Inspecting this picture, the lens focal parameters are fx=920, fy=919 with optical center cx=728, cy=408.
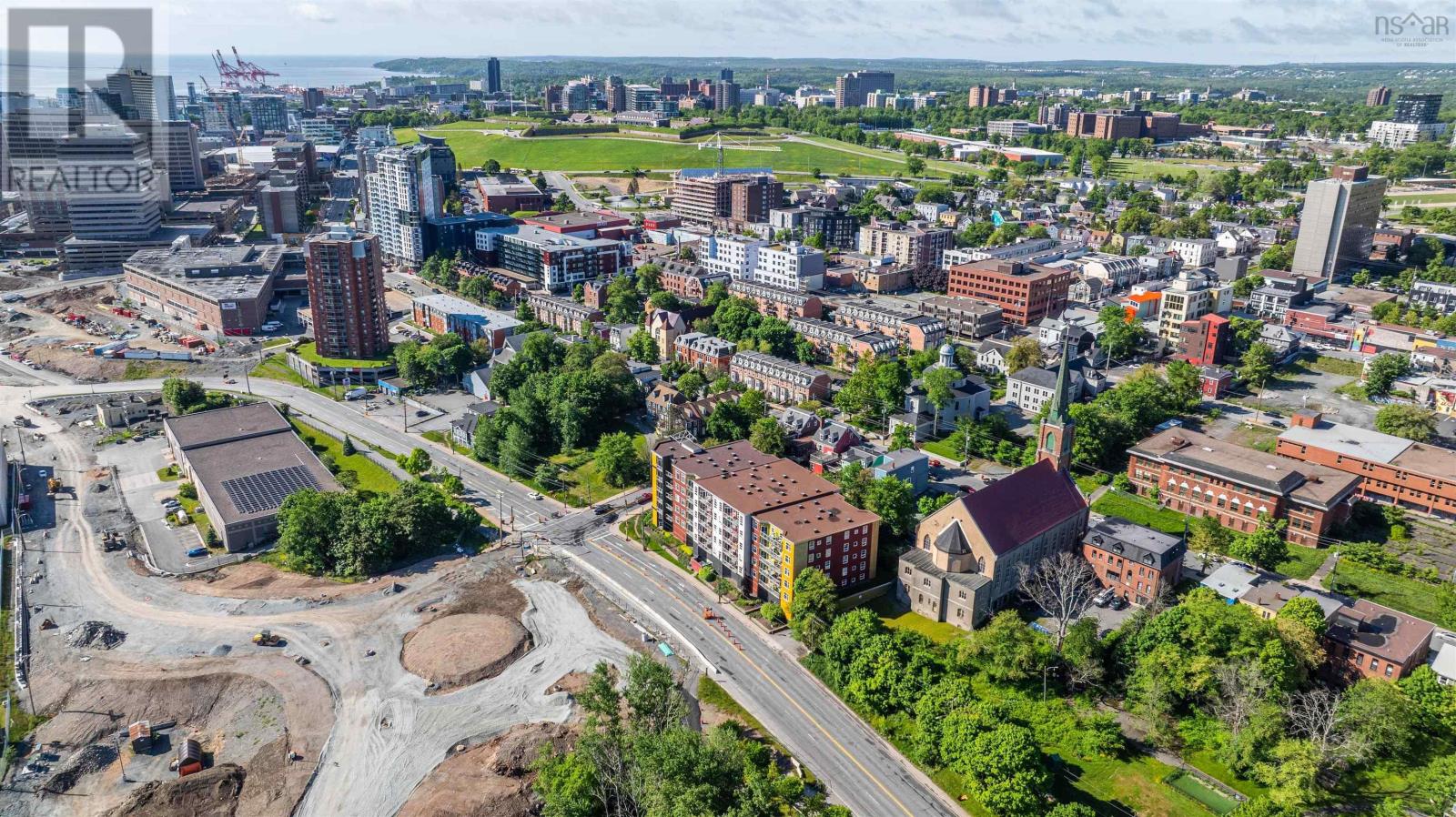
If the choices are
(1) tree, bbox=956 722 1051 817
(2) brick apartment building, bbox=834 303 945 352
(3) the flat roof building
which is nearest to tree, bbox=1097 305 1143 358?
(2) brick apartment building, bbox=834 303 945 352

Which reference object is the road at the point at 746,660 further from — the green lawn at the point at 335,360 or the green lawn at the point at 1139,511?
the green lawn at the point at 1139,511

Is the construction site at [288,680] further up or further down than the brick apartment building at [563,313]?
further down

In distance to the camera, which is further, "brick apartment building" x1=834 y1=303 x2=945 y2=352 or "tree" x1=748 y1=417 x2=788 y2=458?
"brick apartment building" x1=834 y1=303 x2=945 y2=352

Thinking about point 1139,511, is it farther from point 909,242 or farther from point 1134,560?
point 909,242

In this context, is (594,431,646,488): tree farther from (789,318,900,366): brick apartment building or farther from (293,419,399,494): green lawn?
(789,318,900,366): brick apartment building

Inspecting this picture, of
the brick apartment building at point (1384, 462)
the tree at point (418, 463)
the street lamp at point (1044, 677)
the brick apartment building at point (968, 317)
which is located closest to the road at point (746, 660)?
the tree at point (418, 463)

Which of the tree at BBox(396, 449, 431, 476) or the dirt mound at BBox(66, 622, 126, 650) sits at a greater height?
the tree at BBox(396, 449, 431, 476)
